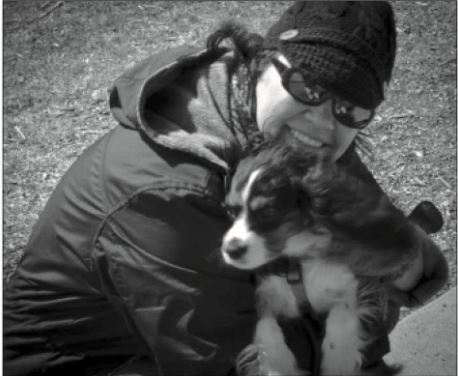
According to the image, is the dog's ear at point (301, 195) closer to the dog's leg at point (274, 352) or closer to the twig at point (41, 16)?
the dog's leg at point (274, 352)

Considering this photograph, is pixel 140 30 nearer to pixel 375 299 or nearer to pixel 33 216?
pixel 33 216

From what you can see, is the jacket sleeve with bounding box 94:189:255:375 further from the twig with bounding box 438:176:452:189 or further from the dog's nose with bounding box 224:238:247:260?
the twig with bounding box 438:176:452:189

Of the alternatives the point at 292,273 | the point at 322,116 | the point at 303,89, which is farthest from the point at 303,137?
the point at 292,273

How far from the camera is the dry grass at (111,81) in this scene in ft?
14.1

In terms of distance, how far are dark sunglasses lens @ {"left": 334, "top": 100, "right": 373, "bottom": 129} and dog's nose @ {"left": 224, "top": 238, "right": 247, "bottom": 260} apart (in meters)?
0.57

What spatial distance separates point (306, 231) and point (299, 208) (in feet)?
0.40

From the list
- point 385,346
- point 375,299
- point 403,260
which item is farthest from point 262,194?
point 385,346

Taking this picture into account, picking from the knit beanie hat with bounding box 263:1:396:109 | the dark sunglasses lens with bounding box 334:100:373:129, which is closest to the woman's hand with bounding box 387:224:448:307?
the dark sunglasses lens with bounding box 334:100:373:129

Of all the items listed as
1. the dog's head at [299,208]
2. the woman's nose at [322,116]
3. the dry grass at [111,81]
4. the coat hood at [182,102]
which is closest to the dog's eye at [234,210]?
the dog's head at [299,208]

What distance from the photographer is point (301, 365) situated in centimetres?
252

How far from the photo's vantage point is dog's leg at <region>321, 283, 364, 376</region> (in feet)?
8.53

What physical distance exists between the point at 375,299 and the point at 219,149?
109cm

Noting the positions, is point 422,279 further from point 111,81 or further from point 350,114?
point 111,81

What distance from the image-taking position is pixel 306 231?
7.28ft
